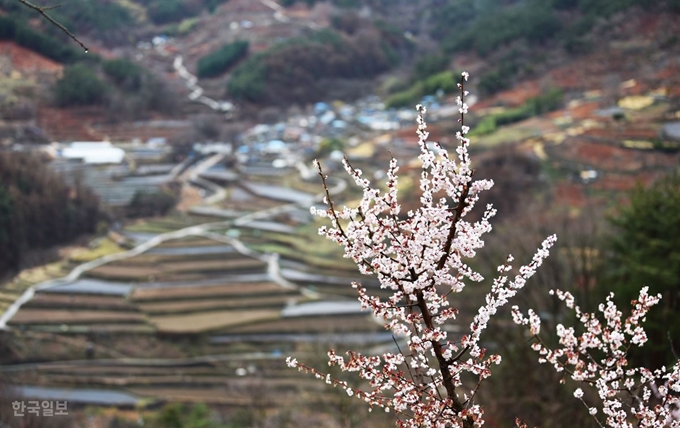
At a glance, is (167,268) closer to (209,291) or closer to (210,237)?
(209,291)

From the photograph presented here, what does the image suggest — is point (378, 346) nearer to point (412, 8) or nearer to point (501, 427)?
point (501, 427)

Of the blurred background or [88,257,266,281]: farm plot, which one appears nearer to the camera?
the blurred background

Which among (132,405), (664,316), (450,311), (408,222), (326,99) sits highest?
(408,222)

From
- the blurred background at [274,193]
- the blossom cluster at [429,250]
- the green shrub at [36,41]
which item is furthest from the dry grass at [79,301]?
the green shrub at [36,41]

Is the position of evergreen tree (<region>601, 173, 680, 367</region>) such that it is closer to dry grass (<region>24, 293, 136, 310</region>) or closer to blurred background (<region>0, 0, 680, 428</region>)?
blurred background (<region>0, 0, 680, 428</region>)

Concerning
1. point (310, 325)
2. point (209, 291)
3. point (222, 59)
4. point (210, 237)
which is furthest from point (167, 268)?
point (222, 59)

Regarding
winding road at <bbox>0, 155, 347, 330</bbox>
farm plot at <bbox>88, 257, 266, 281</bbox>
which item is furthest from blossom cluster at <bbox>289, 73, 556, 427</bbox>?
farm plot at <bbox>88, 257, 266, 281</bbox>

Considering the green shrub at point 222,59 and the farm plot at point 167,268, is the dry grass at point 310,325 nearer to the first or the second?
the farm plot at point 167,268

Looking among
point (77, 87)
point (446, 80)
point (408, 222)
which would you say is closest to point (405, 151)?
point (446, 80)
